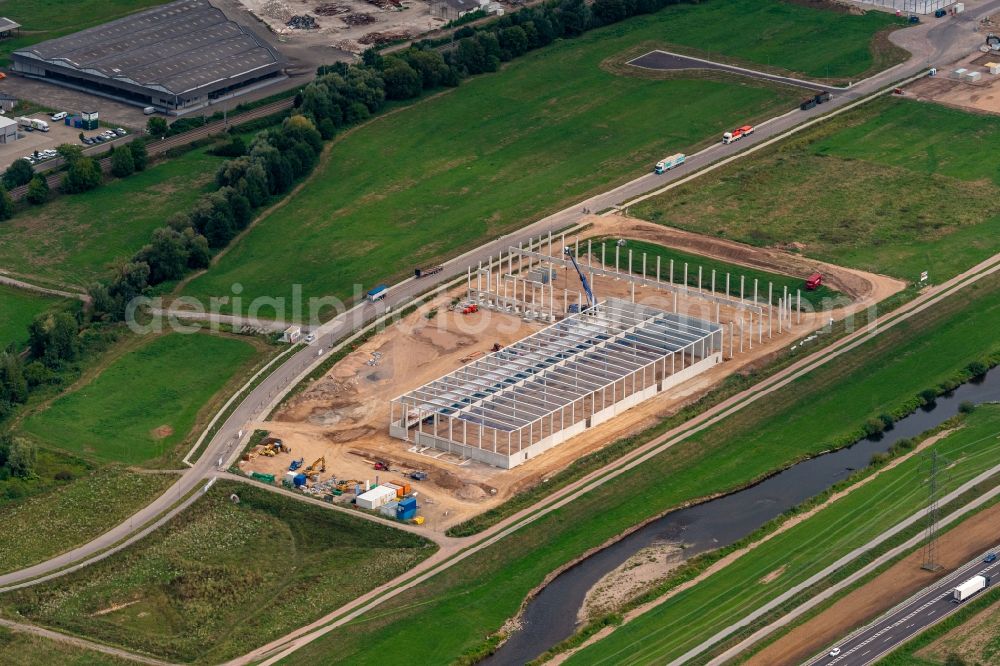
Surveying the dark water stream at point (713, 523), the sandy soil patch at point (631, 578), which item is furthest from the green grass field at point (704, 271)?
the sandy soil patch at point (631, 578)

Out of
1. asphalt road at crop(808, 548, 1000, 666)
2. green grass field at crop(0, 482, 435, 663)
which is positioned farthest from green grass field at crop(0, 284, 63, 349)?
asphalt road at crop(808, 548, 1000, 666)

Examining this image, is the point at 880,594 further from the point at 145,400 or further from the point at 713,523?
the point at 145,400

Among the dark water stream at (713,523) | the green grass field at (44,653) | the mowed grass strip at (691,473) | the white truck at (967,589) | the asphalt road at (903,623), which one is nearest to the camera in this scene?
the asphalt road at (903,623)

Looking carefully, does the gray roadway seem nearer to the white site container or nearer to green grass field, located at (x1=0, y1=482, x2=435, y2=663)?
green grass field, located at (x1=0, y1=482, x2=435, y2=663)

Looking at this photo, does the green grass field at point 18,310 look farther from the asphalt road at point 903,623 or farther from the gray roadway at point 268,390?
the asphalt road at point 903,623

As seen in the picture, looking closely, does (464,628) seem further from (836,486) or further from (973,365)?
(973,365)

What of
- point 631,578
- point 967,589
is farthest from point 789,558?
point 967,589
